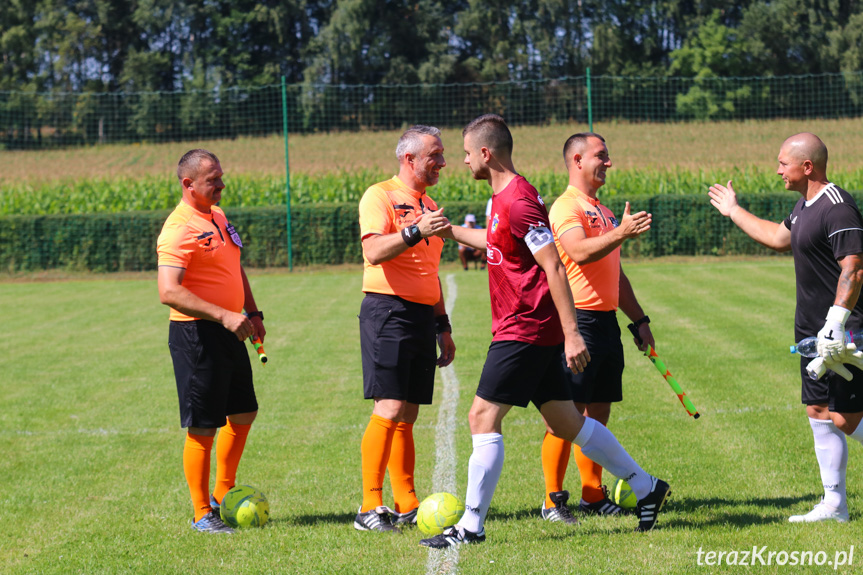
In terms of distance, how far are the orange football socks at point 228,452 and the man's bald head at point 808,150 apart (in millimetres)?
3511

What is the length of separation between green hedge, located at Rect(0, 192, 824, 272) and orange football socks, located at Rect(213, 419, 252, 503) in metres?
16.9

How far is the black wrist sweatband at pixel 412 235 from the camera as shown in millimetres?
4703

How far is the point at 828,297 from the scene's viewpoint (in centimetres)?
490

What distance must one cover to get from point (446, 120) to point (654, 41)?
4237 centimetres

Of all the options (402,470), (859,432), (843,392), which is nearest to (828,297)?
(843,392)

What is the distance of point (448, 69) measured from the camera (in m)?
59.7

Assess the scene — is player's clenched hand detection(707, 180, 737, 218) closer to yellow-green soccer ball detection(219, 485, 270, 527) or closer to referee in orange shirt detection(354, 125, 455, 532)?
referee in orange shirt detection(354, 125, 455, 532)

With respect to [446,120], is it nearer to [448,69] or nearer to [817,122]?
[817,122]

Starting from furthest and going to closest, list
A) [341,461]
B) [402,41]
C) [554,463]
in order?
[402,41]
[341,461]
[554,463]

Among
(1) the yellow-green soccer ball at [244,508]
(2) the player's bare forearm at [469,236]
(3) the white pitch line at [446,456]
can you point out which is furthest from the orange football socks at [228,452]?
(2) the player's bare forearm at [469,236]

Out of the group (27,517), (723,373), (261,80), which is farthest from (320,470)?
(261,80)

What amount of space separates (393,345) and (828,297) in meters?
2.40

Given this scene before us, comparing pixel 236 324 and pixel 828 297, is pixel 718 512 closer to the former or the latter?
pixel 828 297

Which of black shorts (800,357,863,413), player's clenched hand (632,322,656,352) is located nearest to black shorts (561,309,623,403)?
player's clenched hand (632,322,656,352)
